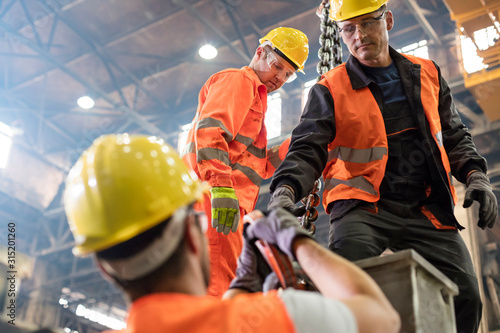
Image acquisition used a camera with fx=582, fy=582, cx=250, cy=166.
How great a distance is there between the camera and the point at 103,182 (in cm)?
159

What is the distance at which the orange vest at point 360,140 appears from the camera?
2928 mm

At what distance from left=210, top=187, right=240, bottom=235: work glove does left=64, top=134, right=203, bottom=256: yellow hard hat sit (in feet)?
5.93

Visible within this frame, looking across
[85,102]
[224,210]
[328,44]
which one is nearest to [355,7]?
[328,44]

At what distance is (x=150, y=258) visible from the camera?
1455 millimetres

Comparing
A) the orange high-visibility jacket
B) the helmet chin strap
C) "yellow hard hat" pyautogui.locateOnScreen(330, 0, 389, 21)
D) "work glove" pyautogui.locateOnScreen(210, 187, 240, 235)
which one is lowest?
the helmet chin strap


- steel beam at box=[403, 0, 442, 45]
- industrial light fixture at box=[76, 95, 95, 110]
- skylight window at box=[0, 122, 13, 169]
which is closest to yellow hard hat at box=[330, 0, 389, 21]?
steel beam at box=[403, 0, 442, 45]

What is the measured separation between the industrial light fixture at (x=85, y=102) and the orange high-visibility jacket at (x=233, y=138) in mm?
→ 11638

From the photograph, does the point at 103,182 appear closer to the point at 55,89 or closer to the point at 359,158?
the point at 359,158

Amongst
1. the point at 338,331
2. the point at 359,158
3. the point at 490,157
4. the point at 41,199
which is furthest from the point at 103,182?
the point at 41,199

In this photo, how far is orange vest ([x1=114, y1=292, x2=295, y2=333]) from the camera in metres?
1.29

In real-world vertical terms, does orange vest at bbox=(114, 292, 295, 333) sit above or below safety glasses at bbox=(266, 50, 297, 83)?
below

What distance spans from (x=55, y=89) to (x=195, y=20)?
4.76 metres

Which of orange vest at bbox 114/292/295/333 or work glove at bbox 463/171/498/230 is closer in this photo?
orange vest at bbox 114/292/295/333

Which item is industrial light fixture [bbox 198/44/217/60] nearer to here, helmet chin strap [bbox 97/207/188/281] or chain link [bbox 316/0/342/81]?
chain link [bbox 316/0/342/81]
